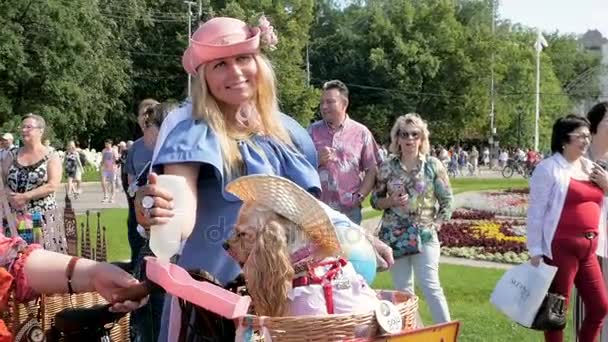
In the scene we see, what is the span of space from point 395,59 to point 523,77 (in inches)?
579

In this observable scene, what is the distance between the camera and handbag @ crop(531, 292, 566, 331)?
5.93 metres

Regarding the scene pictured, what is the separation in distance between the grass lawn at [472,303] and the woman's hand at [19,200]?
10.3 feet

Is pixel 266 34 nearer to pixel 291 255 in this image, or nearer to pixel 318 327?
pixel 291 255

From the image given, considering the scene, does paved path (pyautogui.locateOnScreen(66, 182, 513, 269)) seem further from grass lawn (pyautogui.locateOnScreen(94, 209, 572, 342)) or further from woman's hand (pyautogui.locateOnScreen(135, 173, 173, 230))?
woman's hand (pyautogui.locateOnScreen(135, 173, 173, 230))

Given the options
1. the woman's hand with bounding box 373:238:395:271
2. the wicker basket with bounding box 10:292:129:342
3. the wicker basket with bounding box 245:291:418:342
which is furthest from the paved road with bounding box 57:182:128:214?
the wicker basket with bounding box 245:291:418:342

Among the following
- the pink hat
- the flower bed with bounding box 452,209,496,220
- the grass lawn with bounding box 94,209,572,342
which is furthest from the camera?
the flower bed with bounding box 452,209,496,220

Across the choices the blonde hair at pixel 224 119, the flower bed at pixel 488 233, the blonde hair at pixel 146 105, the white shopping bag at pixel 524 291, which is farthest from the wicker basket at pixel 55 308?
the flower bed at pixel 488 233

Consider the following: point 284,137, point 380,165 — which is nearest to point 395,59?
point 380,165

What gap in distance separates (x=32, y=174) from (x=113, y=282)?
19.5 feet

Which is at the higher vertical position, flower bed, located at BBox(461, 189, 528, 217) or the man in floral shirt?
the man in floral shirt

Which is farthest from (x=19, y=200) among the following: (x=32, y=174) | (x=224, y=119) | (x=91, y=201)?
(x=91, y=201)

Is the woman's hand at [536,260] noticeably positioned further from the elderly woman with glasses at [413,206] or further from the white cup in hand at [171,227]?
the white cup in hand at [171,227]

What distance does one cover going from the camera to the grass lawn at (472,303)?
684 cm

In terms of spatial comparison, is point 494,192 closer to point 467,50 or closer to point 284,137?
point 284,137
